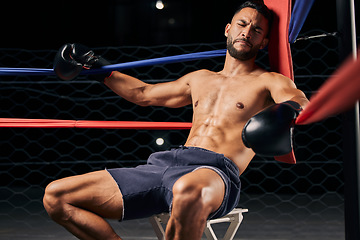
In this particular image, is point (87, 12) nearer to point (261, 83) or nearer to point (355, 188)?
point (261, 83)

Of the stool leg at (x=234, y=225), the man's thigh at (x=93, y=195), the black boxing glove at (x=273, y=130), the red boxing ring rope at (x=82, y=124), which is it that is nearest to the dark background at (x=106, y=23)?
the red boxing ring rope at (x=82, y=124)

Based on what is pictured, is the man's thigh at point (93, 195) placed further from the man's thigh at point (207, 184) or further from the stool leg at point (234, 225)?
the stool leg at point (234, 225)

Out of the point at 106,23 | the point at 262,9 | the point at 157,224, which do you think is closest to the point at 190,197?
the point at 157,224

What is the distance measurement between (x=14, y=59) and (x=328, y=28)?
2065 millimetres

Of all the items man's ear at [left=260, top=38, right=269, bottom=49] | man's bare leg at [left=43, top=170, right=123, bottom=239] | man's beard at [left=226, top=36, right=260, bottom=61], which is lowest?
man's bare leg at [left=43, top=170, right=123, bottom=239]

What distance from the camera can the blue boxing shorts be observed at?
0.97 meters

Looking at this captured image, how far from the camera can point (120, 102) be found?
2828mm

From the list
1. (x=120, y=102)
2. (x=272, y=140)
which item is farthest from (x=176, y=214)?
(x=120, y=102)

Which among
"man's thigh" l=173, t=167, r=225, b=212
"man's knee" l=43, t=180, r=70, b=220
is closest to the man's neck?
"man's thigh" l=173, t=167, r=225, b=212

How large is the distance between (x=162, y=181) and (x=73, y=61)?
49cm

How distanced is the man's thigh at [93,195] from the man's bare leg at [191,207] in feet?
0.61

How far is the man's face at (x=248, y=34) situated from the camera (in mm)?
1159

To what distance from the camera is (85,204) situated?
3.20 feet

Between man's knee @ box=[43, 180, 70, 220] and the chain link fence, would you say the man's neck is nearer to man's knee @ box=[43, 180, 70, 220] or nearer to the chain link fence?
man's knee @ box=[43, 180, 70, 220]
